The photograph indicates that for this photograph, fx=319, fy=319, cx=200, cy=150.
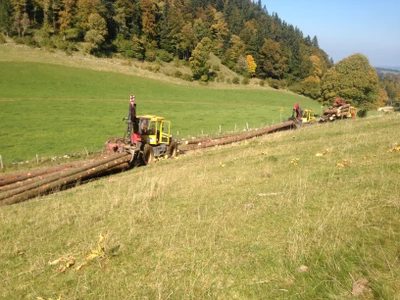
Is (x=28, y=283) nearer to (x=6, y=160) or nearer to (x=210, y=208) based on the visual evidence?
(x=210, y=208)

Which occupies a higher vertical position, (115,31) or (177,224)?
(115,31)

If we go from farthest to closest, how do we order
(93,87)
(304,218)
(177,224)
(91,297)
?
(93,87), (177,224), (304,218), (91,297)

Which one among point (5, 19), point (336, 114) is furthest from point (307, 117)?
point (5, 19)

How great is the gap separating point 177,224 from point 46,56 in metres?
78.8

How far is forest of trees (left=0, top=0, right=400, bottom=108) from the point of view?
235ft

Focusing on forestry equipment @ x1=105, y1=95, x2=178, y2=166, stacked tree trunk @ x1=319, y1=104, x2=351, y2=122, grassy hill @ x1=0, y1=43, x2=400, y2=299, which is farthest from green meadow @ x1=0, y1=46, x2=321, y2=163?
grassy hill @ x1=0, y1=43, x2=400, y2=299

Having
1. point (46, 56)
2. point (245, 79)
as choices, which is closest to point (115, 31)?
point (46, 56)

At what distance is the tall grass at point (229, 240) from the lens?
15.0 feet

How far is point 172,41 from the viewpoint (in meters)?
108

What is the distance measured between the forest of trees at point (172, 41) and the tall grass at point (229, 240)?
220ft

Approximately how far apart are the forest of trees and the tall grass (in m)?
67.0

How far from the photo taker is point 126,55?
93125 millimetres

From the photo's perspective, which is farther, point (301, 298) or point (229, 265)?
point (229, 265)

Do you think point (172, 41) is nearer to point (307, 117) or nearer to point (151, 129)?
point (307, 117)
